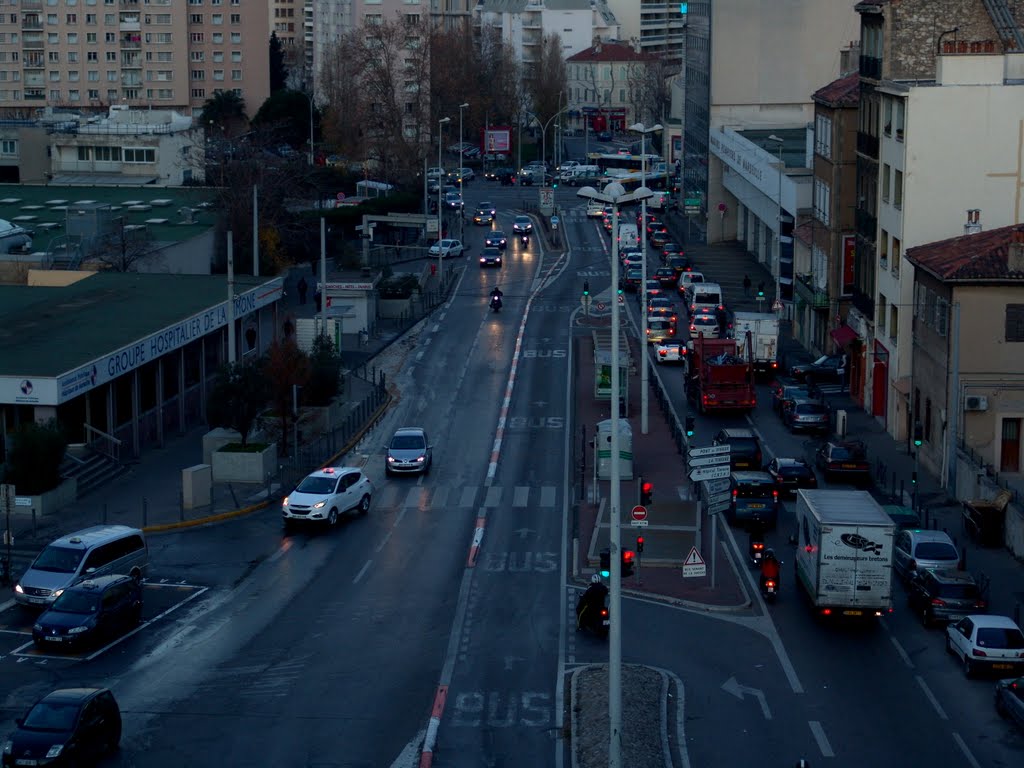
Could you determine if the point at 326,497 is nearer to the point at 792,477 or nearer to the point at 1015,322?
the point at 792,477

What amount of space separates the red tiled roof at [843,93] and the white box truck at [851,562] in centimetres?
3339

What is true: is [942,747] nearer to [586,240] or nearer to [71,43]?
[586,240]

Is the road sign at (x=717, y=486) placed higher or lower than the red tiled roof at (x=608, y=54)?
lower

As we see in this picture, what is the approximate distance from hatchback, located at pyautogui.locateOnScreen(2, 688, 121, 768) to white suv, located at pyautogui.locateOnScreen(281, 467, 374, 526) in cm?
1589

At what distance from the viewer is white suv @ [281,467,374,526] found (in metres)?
40.1

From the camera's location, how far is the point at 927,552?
35219mm

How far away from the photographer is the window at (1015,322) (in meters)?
44.5

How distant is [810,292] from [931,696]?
40902mm

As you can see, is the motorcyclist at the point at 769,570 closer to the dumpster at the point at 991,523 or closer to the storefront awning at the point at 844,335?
the dumpster at the point at 991,523

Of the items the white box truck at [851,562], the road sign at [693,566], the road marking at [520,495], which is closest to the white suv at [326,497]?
the road marking at [520,495]

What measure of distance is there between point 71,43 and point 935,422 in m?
120

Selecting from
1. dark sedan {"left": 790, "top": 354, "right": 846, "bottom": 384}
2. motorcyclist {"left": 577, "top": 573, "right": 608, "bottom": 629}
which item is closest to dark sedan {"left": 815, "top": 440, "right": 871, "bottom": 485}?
dark sedan {"left": 790, "top": 354, "right": 846, "bottom": 384}

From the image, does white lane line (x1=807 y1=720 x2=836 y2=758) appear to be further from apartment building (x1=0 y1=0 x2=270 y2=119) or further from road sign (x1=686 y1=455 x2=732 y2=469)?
apartment building (x1=0 y1=0 x2=270 y2=119)

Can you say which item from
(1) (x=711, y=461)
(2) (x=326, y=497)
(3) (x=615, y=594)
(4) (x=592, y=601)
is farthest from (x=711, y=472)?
(2) (x=326, y=497)
